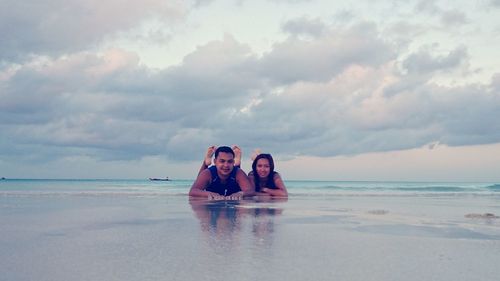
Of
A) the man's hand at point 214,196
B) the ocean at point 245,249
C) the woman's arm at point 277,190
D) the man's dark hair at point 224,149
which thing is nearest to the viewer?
the ocean at point 245,249

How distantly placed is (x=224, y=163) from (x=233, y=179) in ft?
2.77

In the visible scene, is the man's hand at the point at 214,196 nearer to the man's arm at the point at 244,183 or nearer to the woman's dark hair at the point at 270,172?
the man's arm at the point at 244,183

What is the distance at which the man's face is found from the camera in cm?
1252

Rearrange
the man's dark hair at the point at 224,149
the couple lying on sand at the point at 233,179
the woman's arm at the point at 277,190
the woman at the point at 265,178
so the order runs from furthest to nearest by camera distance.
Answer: the woman at the point at 265,178
the woman's arm at the point at 277,190
the couple lying on sand at the point at 233,179
the man's dark hair at the point at 224,149

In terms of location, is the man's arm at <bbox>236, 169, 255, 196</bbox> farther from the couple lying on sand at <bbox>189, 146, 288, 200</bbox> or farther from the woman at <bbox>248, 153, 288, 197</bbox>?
the woman at <bbox>248, 153, 288, 197</bbox>

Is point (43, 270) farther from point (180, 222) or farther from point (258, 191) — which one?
point (258, 191)

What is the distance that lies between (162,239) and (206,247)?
2.47ft

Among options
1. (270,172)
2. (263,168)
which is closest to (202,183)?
(263,168)

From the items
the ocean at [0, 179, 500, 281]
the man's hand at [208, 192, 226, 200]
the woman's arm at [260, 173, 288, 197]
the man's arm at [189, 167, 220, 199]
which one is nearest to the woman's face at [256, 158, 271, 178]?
the woman's arm at [260, 173, 288, 197]

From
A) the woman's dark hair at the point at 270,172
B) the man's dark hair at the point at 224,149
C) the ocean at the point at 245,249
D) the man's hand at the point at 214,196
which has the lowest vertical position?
the ocean at the point at 245,249

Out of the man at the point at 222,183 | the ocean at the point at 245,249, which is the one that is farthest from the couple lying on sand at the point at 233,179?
the ocean at the point at 245,249

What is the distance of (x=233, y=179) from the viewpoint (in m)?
13.3

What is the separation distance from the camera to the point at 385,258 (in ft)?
13.0

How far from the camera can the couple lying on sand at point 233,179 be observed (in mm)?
12609
